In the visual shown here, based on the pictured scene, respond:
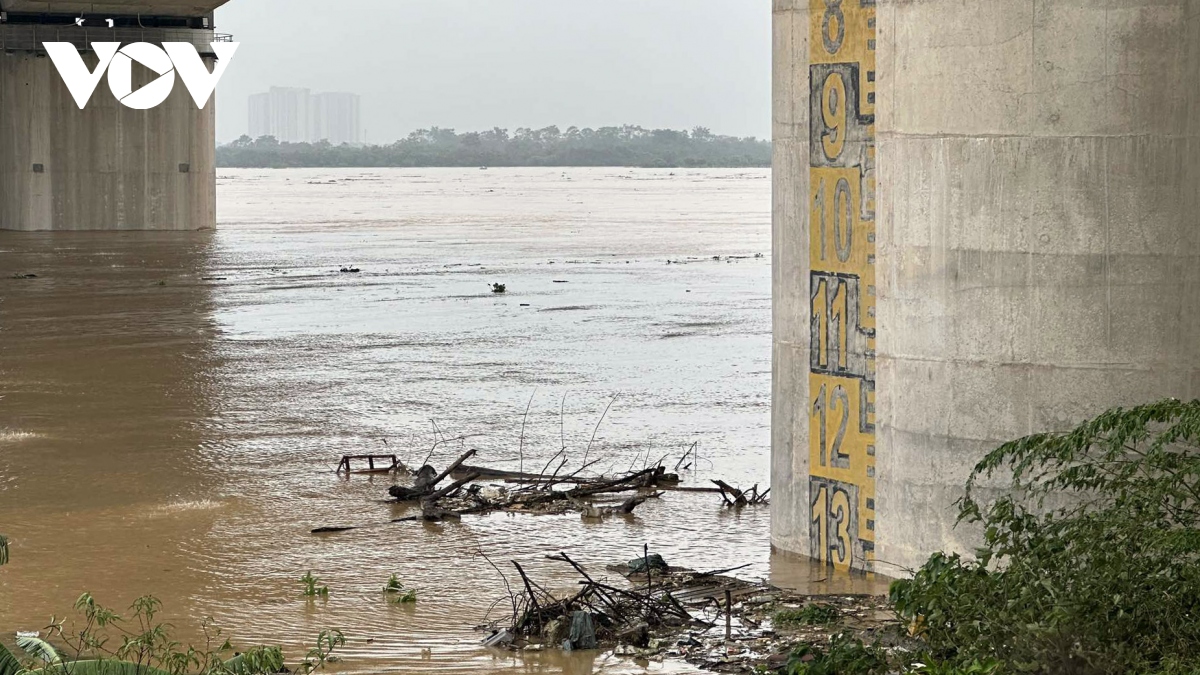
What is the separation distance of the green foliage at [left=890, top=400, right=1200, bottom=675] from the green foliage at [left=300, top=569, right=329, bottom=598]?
3.75 m

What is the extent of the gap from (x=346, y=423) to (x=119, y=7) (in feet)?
134

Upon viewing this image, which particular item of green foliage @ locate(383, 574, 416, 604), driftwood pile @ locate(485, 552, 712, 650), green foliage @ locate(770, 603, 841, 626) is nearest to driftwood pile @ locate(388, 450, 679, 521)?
green foliage @ locate(383, 574, 416, 604)

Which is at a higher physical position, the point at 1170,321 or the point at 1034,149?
the point at 1034,149

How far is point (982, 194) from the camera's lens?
993cm

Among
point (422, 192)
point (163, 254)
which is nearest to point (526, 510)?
point (163, 254)

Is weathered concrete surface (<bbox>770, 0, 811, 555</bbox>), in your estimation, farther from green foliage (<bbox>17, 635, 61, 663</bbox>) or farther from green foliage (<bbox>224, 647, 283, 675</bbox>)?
green foliage (<bbox>17, 635, 61, 663</bbox>)

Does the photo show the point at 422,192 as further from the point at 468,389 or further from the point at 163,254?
the point at 468,389

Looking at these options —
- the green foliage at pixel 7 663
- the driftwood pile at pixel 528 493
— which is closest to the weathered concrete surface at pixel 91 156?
the driftwood pile at pixel 528 493

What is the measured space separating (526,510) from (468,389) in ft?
22.2

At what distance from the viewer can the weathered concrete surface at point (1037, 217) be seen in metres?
9.59

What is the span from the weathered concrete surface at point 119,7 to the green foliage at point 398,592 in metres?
45.8

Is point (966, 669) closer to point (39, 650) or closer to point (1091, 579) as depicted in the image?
point (1091, 579)

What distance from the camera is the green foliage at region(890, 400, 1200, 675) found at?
7352 mm

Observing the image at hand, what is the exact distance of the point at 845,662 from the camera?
311 inches
